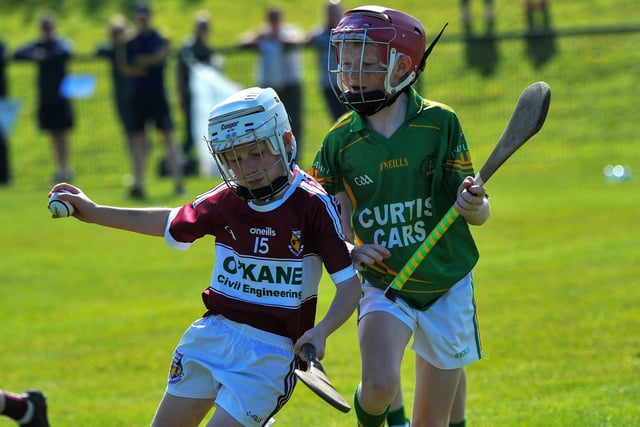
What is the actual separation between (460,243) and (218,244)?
1182 mm

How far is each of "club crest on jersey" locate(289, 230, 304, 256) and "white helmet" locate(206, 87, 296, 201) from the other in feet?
0.62

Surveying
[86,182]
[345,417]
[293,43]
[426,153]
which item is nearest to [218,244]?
[426,153]

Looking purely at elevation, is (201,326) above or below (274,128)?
below

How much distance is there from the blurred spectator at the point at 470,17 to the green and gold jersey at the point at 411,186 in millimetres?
22996

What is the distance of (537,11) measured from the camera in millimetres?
28750

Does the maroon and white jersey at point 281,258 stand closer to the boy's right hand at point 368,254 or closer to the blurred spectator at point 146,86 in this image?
the boy's right hand at point 368,254

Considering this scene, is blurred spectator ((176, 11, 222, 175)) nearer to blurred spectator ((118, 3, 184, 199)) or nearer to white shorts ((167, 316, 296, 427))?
blurred spectator ((118, 3, 184, 199))

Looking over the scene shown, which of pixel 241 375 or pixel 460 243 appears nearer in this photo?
pixel 241 375

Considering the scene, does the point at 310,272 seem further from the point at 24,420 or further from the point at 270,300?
the point at 24,420

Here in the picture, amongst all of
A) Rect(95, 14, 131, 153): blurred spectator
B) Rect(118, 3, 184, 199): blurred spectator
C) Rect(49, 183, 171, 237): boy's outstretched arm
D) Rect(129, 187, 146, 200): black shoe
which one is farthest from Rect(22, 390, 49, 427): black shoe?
Rect(95, 14, 131, 153): blurred spectator

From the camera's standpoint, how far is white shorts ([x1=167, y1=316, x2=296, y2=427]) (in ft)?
15.3

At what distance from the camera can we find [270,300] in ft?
15.8

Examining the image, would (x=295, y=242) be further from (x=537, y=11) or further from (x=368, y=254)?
(x=537, y=11)

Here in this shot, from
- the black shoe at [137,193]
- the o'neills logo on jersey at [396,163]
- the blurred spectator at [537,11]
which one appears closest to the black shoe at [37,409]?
the o'neills logo on jersey at [396,163]
